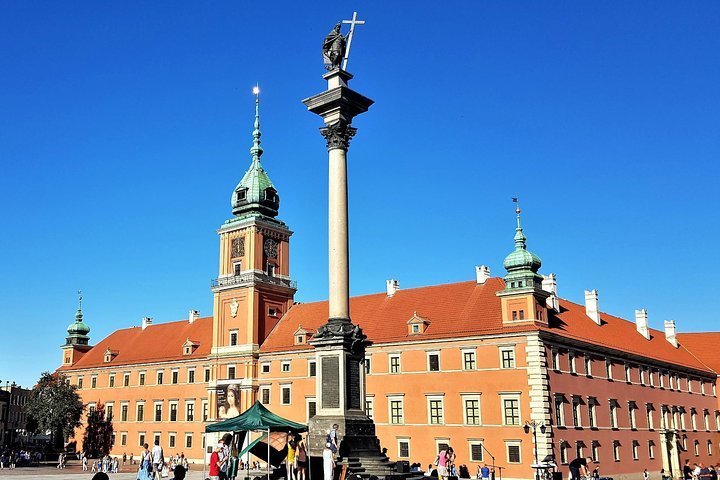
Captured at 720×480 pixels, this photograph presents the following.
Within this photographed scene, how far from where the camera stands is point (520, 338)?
1698 inches

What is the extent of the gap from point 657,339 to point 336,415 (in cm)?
5172

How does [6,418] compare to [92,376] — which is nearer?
[92,376]

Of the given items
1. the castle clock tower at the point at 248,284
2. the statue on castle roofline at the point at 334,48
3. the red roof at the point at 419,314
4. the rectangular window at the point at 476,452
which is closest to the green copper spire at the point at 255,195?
the castle clock tower at the point at 248,284

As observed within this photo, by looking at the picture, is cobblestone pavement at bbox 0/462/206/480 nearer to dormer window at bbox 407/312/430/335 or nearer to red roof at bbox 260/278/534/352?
red roof at bbox 260/278/534/352

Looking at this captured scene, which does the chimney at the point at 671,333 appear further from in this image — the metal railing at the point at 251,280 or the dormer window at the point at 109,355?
the dormer window at the point at 109,355

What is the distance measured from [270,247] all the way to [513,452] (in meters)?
27.3

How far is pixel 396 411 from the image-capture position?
47.7 metres

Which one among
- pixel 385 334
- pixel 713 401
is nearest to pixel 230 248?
pixel 385 334

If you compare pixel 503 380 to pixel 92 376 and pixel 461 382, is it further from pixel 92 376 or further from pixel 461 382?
pixel 92 376

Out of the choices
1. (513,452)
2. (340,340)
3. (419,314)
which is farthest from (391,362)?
(340,340)

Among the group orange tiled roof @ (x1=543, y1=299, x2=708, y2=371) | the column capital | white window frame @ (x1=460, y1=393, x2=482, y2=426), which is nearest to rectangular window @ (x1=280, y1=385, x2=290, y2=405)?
white window frame @ (x1=460, y1=393, x2=482, y2=426)

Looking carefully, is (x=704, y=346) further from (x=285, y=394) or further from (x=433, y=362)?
(x=285, y=394)

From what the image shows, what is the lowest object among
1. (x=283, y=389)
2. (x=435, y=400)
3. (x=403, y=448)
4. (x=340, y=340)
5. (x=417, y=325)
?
(x=403, y=448)

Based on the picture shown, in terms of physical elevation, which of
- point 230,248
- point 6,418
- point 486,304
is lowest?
point 6,418
